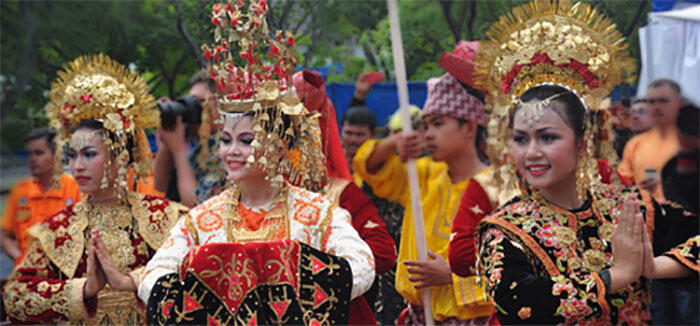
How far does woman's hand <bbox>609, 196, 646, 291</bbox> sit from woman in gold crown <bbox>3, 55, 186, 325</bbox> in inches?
79.8

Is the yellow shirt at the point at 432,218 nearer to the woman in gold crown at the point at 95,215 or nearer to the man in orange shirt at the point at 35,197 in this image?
the woman in gold crown at the point at 95,215

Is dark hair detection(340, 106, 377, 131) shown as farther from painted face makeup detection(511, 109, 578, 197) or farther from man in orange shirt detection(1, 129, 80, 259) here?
painted face makeup detection(511, 109, 578, 197)

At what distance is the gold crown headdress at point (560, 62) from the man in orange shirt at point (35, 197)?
333cm

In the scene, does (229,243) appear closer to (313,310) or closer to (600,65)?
(313,310)

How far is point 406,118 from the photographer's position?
3.14m

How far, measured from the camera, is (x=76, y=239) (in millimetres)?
3633

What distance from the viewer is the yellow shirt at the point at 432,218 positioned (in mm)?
3668

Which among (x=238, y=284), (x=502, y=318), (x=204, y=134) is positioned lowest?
(x=502, y=318)

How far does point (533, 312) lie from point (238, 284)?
3.35ft

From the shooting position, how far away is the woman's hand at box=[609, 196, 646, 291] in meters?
2.56

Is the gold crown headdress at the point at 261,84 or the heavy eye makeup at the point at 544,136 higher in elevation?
the gold crown headdress at the point at 261,84

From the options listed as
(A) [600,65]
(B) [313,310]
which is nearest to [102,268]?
(B) [313,310]

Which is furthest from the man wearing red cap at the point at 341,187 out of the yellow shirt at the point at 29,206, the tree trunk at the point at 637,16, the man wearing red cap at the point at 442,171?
the yellow shirt at the point at 29,206

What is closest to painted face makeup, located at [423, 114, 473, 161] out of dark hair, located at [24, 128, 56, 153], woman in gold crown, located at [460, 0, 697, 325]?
woman in gold crown, located at [460, 0, 697, 325]
